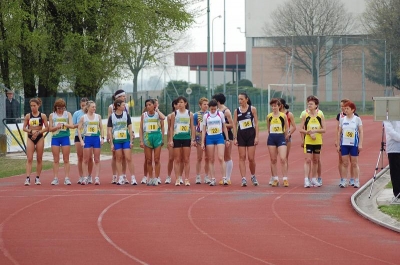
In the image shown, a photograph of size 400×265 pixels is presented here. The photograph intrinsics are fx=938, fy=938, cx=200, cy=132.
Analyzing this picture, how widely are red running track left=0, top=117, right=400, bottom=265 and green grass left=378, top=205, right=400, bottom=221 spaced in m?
0.53

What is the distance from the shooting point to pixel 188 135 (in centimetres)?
2006

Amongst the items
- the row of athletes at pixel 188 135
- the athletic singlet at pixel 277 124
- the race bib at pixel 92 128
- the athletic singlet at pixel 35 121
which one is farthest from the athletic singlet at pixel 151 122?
the athletic singlet at pixel 277 124

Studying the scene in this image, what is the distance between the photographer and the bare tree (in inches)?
2736

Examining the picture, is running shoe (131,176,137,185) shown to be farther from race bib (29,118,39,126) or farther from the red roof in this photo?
the red roof

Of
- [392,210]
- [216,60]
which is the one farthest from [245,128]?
[216,60]

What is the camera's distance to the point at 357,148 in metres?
19.2

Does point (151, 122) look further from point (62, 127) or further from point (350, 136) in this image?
point (350, 136)

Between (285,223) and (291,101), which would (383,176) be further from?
(291,101)

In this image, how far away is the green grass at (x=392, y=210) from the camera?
14.8 m

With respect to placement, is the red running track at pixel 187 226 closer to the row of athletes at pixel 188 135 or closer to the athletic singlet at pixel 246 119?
the row of athletes at pixel 188 135

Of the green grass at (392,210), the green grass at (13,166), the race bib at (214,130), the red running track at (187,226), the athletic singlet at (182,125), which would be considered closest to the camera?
the red running track at (187,226)

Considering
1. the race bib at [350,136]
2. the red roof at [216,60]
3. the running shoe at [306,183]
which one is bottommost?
the running shoe at [306,183]

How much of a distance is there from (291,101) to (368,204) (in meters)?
50.7

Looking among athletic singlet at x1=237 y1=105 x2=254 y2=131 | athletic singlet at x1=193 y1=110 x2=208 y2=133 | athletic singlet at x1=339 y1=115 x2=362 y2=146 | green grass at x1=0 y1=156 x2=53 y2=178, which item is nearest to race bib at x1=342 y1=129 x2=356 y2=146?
athletic singlet at x1=339 y1=115 x2=362 y2=146
